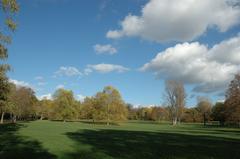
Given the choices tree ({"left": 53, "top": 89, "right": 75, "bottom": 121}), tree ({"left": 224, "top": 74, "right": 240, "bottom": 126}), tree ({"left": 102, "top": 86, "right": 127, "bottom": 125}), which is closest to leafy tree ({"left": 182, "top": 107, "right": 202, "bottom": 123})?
tree ({"left": 102, "top": 86, "right": 127, "bottom": 125})

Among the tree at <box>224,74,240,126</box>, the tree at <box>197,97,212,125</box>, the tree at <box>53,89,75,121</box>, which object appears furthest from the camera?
the tree at <box>197,97,212,125</box>

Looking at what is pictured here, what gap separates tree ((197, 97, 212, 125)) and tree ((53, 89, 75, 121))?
180 ft

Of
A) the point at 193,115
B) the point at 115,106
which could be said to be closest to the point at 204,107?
the point at 193,115

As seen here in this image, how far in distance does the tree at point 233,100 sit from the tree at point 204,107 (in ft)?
187

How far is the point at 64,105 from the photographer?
97750mm

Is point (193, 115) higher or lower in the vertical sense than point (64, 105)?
lower

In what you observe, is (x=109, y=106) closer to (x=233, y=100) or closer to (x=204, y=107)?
(x=233, y=100)

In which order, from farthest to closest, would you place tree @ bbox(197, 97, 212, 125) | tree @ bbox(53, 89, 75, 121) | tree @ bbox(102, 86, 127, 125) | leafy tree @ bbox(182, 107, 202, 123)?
1. leafy tree @ bbox(182, 107, 202, 123)
2. tree @ bbox(197, 97, 212, 125)
3. tree @ bbox(53, 89, 75, 121)
4. tree @ bbox(102, 86, 127, 125)

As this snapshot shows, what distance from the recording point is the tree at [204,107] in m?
116

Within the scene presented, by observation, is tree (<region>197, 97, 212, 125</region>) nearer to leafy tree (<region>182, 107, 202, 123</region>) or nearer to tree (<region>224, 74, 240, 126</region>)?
leafy tree (<region>182, 107, 202, 123</region>)

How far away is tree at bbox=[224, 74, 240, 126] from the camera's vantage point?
56562mm

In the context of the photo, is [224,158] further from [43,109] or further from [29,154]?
[43,109]

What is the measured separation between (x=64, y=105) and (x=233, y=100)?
195 feet

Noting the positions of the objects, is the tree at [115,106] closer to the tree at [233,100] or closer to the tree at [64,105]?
the tree at [64,105]
